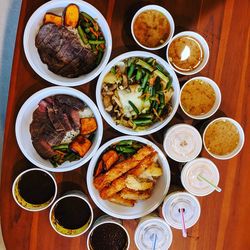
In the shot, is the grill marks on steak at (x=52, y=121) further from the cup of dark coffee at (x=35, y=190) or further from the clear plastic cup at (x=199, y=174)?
the clear plastic cup at (x=199, y=174)

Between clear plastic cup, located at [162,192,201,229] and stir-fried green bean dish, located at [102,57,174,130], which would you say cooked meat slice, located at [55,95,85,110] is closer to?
stir-fried green bean dish, located at [102,57,174,130]

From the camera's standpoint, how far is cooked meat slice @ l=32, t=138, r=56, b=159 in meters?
2.07

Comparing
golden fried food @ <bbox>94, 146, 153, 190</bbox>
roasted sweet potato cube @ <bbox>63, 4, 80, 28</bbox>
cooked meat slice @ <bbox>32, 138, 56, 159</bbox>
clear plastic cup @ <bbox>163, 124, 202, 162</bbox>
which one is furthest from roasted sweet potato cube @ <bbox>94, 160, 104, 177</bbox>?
roasted sweet potato cube @ <bbox>63, 4, 80, 28</bbox>

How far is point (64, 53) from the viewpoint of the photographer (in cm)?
203

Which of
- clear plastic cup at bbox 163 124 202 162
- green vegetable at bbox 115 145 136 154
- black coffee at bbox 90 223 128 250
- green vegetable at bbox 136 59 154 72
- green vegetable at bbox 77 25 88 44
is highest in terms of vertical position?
green vegetable at bbox 77 25 88 44

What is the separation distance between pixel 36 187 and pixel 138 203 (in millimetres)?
536

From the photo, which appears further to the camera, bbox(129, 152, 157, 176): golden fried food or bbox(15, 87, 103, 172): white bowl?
bbox(129, 152, 157, 176): golden fried food

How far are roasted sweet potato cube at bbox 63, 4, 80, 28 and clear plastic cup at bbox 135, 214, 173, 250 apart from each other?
1.06 m

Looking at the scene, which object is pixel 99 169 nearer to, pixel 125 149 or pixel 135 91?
pixel 125 149

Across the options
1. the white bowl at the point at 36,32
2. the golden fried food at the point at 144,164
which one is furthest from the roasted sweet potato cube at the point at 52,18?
the golden fried food at the point at 144,164

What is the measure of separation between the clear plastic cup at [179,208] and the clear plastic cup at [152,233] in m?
0.04

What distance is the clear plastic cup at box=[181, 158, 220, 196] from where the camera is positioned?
206 cm

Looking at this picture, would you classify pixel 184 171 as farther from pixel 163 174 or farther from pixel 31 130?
pixel 31 130

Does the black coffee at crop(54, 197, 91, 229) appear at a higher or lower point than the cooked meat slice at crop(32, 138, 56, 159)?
lower
